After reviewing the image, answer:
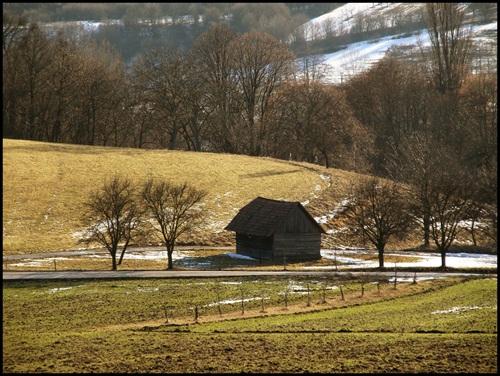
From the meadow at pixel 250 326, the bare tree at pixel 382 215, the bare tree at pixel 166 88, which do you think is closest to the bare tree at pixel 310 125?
the bare tree at pixel 166 88

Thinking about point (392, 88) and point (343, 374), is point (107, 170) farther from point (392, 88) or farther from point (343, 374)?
point (343, 374)

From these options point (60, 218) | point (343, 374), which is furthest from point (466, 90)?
point (343, 374)

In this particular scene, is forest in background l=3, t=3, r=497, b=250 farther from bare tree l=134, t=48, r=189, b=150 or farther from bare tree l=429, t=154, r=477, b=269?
bare tree l=429, t=154, r=477, b=269

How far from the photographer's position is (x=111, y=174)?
3307 inches

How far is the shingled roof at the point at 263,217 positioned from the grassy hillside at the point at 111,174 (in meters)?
4.54

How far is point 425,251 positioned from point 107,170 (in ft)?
131

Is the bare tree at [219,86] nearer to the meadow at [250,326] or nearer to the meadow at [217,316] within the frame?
the meadow at [217,316]

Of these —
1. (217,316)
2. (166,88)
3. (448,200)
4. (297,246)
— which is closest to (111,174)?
(166,88)

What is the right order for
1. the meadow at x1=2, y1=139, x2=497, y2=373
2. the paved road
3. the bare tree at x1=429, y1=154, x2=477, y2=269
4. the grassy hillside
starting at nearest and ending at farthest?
the meadow at x1=2, y1=139, x2=497, y2=373 → the paved road → the bare tree at x1=429, y1=154, x2=477, y2=269 → the grassy hillside

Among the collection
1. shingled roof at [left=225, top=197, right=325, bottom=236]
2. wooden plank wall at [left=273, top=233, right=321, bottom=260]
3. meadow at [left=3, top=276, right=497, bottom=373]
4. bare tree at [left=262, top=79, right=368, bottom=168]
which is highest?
bare tree at [left=262, top=79, right=368, bottom=168]

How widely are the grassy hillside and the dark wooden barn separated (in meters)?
6.67

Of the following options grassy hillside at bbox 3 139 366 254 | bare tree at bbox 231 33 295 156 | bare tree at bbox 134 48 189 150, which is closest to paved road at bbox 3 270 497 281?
grassy hillside at bbox 3 139 366 254

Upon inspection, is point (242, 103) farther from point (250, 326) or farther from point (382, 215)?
point (250, 326)

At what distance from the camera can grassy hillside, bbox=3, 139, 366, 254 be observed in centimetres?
7025
